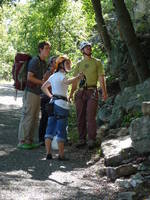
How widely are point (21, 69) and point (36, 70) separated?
37 centimetres

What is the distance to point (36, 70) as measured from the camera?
29.6 feet

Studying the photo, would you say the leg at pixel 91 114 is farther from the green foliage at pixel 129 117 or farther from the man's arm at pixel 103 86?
the green foliage at pixel 129 117

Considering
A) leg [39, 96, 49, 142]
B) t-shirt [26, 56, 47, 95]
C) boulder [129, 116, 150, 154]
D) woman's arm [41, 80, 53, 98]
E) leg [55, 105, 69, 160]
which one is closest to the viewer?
boulder [129, 116, 150, 154]

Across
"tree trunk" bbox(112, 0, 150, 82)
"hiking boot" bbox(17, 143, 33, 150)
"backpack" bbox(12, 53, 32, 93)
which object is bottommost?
"hiking boot" bbox(17, 143, 33, 150)

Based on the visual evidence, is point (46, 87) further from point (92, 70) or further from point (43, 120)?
point (43, 120)

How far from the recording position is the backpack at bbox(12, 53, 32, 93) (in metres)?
9.08

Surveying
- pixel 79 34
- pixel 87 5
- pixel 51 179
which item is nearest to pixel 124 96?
pixel 51 179

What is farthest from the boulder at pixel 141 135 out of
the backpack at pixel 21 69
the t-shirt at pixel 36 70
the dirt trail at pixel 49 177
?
the backpack at pixel 21 69

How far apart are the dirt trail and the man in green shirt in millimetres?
492

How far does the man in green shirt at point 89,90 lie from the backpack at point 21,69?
3.59 feet

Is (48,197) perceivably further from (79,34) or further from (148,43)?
(79,34)

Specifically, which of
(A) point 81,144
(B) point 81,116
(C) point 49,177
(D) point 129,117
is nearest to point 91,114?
(B) point 81,116

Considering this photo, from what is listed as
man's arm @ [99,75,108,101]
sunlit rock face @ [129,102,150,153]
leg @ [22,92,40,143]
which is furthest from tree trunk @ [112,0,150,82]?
sunlit rock face @ [129,102,150,153]

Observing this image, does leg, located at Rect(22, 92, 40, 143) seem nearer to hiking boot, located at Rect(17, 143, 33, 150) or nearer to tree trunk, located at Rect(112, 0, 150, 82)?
hiking boot, located at Rect(17, 143, 33, 150)
